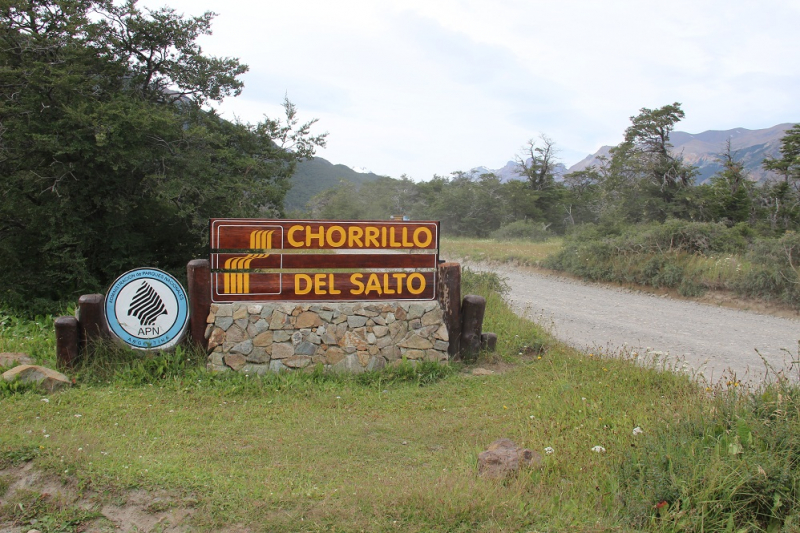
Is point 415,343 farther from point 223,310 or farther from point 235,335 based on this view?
point 223,310

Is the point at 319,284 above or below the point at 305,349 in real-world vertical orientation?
above

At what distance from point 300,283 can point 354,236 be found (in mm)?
948

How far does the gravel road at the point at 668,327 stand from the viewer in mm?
8719

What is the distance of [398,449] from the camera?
5.48 m

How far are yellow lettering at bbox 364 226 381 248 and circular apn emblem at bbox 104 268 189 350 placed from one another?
8.19 ft

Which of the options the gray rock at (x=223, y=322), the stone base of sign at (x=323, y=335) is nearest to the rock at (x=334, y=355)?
the stone base of sign at (x=323, y=335)

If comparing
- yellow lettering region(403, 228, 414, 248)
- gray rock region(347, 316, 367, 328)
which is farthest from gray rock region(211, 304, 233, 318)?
yellow lettering region(403, 228, 414, 248)

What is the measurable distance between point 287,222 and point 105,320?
8.50 feet

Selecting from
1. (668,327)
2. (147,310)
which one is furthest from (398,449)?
(668,327)

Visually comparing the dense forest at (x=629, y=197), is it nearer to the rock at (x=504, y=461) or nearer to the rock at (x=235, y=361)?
the rock at (x=235, y=361)

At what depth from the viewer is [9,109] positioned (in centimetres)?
1036

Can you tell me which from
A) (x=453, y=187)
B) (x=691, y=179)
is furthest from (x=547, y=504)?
(x=453, y=187)

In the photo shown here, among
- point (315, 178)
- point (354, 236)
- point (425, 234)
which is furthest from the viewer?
point (315, 178)

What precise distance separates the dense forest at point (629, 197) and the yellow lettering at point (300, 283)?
11.5 m
